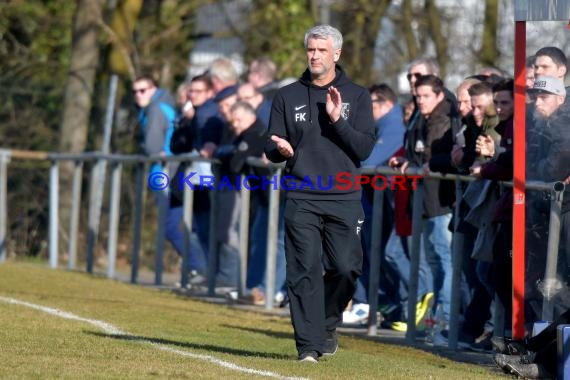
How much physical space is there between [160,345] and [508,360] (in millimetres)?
2317

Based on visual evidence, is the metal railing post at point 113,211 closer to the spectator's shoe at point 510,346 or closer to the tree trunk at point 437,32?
the tree trunk at point 437,32

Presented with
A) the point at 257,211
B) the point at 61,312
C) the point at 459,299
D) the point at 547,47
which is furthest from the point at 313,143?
the point at 257,211

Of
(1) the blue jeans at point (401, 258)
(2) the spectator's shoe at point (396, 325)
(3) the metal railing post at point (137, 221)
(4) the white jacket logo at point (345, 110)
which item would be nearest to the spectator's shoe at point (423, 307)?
(1) the blue jeans at point (401, 258)

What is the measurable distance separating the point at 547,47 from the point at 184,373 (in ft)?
10.7

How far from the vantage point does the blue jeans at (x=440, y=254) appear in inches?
464

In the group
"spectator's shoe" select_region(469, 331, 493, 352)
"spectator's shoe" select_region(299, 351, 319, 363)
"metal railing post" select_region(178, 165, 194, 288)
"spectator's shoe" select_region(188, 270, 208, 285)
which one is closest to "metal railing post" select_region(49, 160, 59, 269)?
"spectator's shoe" select_region(188, 270, 208, 285)

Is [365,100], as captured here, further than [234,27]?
No

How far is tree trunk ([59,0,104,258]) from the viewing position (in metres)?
21.7

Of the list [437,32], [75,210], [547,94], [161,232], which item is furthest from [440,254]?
[437,32]

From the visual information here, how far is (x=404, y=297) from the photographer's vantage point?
41.4 feet

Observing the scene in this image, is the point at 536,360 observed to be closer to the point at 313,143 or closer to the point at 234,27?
the point at 313,143

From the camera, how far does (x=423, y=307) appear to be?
12.1m

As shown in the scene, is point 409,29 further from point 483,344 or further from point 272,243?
point 483,344

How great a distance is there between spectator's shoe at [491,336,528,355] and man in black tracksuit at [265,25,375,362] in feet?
3.32
